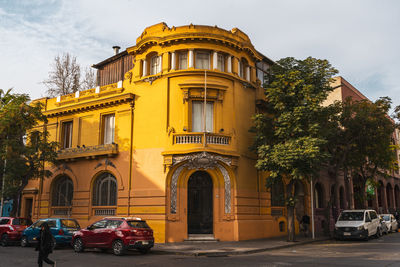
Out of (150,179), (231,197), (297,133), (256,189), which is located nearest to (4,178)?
(150,179)

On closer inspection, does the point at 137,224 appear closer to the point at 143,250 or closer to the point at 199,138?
the point at 143,250

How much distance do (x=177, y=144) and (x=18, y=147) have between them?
399 inches

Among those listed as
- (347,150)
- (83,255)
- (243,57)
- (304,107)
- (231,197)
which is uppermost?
(243,57)

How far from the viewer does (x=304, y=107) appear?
836 inches

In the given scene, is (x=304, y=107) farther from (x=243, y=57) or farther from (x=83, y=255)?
(x=83, y=255)

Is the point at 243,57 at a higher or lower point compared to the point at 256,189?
higher

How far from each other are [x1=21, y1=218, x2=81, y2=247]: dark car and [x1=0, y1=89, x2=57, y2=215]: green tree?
4.80m

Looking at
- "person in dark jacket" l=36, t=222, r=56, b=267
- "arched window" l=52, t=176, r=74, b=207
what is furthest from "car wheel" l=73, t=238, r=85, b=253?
"arched window" l=52, t=176, r=74, b=207

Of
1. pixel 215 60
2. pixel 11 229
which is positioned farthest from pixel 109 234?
pixel 215 60

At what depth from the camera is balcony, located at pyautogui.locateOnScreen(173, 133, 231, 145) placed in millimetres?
21734

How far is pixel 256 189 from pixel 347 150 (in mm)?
7544

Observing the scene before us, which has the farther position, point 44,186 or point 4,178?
point 44,186

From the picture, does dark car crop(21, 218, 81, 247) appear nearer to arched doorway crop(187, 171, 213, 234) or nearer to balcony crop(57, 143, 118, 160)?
balcony crop(57, 143, 118, 160)

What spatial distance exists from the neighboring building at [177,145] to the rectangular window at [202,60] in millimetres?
67
